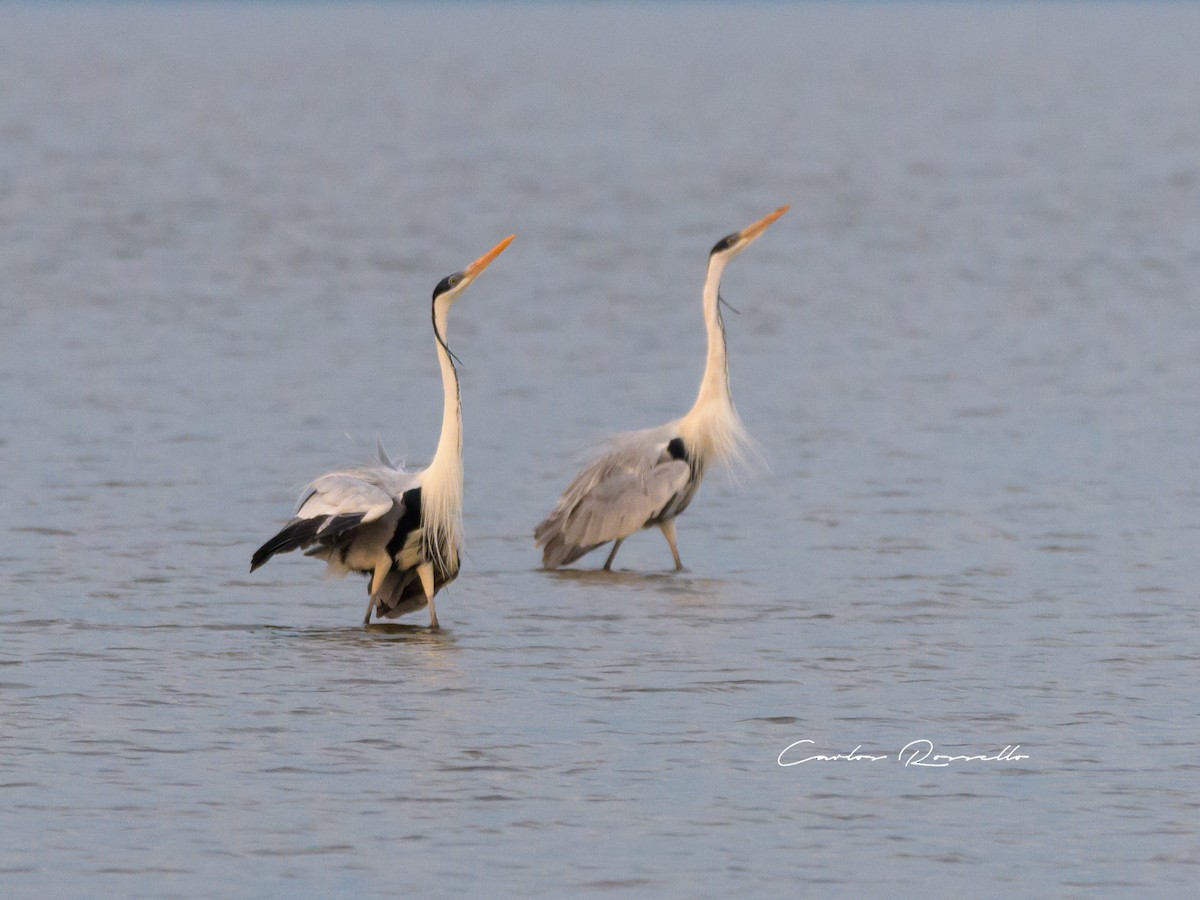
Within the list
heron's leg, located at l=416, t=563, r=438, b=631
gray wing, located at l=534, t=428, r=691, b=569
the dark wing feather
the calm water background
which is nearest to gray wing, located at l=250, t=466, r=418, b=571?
the dark wing feather

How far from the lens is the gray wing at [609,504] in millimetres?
14367

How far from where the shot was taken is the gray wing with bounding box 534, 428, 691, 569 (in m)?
14.4

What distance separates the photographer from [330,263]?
28812 mm

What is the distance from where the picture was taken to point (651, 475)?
14594 mm

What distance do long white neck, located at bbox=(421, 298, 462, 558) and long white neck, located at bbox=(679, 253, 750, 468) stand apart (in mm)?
2708

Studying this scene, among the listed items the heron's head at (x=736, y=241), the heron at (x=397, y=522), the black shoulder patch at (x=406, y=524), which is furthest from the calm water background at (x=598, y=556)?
the heron's head at (x=736, y=241)

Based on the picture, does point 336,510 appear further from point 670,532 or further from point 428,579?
point 670,532

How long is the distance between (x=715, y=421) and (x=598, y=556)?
127 cm

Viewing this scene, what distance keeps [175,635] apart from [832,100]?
56.7 metres

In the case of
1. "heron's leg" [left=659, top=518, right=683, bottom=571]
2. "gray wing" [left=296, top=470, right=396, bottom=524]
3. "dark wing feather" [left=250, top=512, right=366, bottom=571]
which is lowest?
"heron's leg" [left=659, top=518, right=683, bottom=571]

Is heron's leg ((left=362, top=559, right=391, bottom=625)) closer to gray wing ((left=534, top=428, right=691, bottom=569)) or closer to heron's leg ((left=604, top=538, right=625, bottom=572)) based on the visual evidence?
gray wing ((left=534, top=428, right=691, bottom=569))

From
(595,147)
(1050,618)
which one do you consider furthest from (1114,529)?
(595,147)
